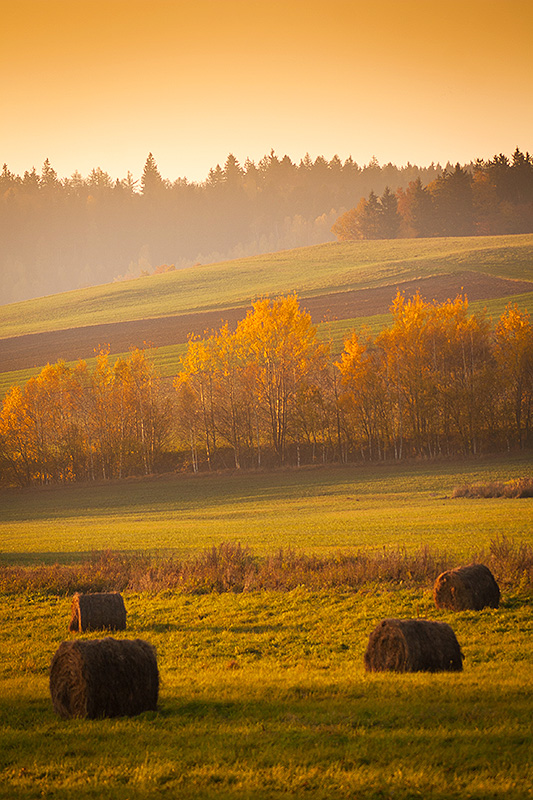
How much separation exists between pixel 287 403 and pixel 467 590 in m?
48.9

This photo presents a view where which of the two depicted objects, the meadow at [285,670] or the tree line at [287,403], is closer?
the meadow at [285,670]

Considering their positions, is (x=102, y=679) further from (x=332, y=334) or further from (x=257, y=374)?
(x=332, y=334)

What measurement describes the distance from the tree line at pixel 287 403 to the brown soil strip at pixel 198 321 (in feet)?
63.8

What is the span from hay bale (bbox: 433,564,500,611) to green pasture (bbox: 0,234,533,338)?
274 feet

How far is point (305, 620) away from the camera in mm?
15891

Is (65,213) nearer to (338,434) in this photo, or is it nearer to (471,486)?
(338,434)

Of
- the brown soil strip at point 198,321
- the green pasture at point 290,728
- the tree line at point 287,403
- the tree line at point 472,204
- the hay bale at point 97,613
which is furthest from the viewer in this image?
the tree line at point 472,204

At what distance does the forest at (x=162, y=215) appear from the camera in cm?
17850

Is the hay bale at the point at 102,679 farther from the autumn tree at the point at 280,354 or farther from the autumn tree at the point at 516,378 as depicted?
the autumn tree at the point at 280,354

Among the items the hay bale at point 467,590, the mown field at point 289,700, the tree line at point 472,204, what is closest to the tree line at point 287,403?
the mown field at point 289,700

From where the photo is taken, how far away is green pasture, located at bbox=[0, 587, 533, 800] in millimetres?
7320

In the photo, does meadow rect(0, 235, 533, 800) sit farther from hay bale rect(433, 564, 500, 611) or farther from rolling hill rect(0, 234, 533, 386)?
rolling hill rect(0, 234, 533, 386)

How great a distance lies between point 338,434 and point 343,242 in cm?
8807

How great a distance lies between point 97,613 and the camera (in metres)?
15.7
